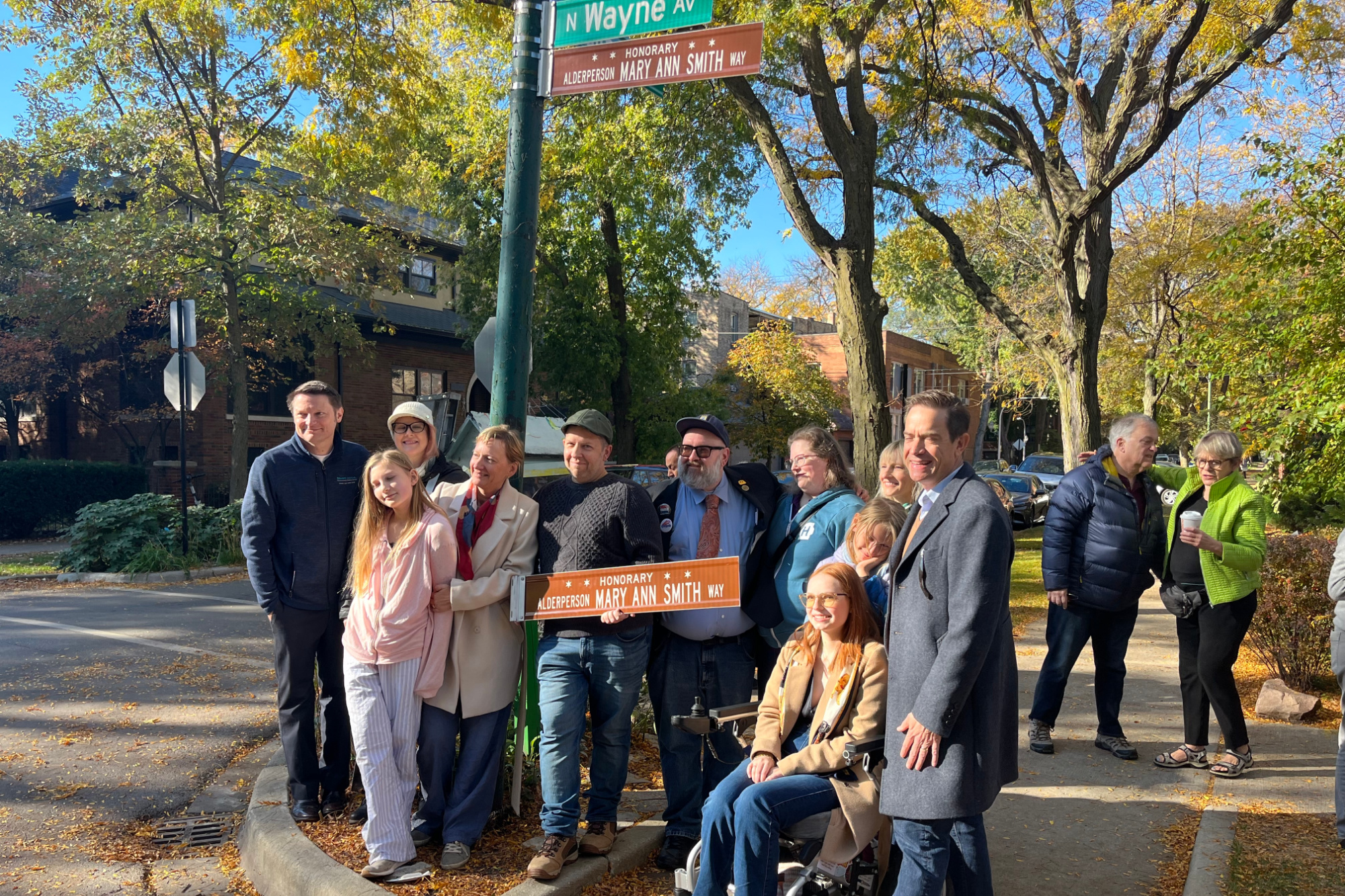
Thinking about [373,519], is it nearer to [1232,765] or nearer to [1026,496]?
[1232,765]

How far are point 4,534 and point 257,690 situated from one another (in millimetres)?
15018

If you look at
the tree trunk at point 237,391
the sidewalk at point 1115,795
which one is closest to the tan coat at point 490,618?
the sidewalk at point 1115,795

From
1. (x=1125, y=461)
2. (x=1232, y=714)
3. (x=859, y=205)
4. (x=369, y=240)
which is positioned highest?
(x=369, y=240)

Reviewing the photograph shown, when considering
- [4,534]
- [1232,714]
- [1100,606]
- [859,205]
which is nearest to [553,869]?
[1100,606]

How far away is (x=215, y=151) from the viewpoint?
54.0 ft

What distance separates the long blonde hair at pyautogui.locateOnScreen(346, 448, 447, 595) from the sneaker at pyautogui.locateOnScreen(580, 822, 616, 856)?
55.9 inches

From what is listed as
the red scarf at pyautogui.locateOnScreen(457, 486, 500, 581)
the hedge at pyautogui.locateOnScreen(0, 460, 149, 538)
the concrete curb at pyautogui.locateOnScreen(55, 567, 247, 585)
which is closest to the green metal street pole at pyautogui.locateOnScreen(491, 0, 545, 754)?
the red scarf at pyautogui.locateOnScreen(457, 486, 500, 581)

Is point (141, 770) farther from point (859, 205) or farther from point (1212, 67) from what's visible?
point (1212, 67)

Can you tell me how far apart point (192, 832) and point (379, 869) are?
157cm

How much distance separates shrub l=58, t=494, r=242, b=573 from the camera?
→ 43.2 feet

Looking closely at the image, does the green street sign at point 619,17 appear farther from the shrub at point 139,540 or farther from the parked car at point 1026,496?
the parked car at point 1026,496

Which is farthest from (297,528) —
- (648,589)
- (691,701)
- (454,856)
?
(691,701)

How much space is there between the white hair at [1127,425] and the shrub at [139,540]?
12555 millimetres

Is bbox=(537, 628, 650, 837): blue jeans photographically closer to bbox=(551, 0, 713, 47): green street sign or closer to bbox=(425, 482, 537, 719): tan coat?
bbox=(425, 482, 537, 719): tan coat
